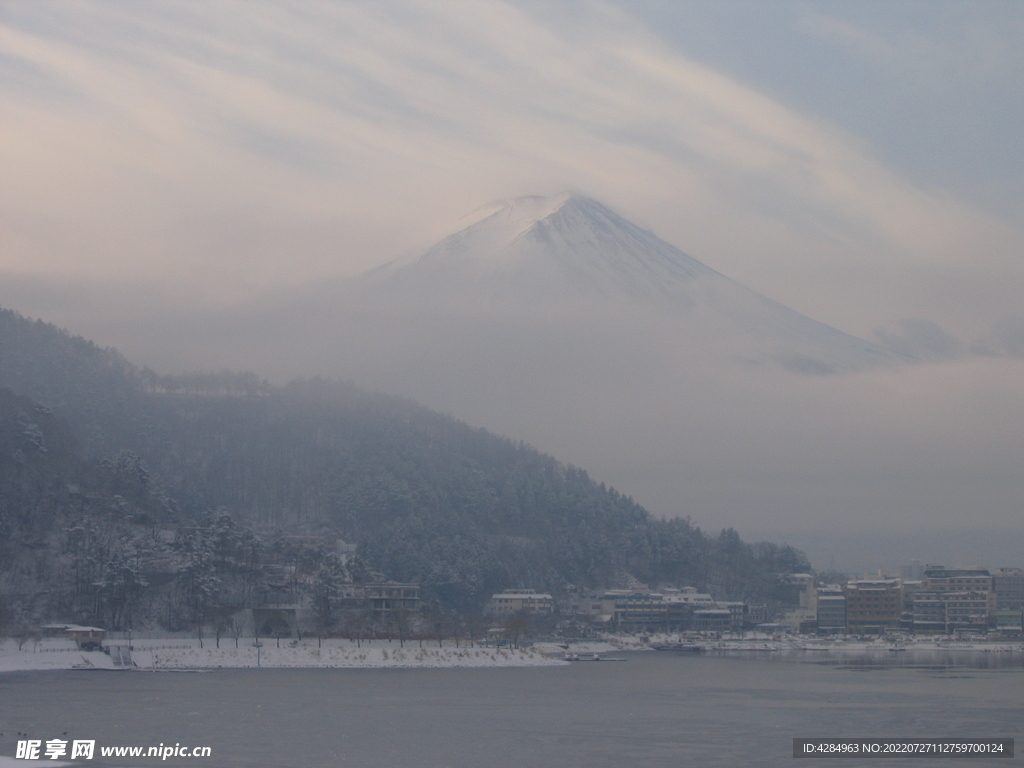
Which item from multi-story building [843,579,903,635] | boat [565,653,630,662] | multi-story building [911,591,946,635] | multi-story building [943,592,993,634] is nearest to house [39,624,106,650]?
boat [565,653,630,662]

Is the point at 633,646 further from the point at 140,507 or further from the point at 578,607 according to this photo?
the point at 140,507

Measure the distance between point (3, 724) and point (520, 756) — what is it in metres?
17.6

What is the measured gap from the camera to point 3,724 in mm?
43375

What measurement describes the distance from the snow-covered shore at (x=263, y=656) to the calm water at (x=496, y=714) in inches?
180

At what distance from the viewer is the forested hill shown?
475 feet

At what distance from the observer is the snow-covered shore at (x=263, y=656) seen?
7819 cm

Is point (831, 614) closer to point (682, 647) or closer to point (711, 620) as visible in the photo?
point (711, 620)

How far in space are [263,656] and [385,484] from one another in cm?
7246

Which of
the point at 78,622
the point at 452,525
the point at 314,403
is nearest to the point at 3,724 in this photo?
the point at 78,622

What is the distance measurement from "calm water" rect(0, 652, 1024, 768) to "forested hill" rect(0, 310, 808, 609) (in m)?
58.8

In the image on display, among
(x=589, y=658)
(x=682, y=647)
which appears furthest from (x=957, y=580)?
(x=589, y=658)

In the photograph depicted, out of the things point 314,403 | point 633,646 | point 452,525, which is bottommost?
point 633,646

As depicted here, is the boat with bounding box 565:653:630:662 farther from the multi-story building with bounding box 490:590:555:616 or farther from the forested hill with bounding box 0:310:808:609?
the forested hill with bounding box 0:310:808:609

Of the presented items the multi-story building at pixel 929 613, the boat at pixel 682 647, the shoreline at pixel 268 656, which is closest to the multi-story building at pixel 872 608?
the multi-story building at pixel 929 613
